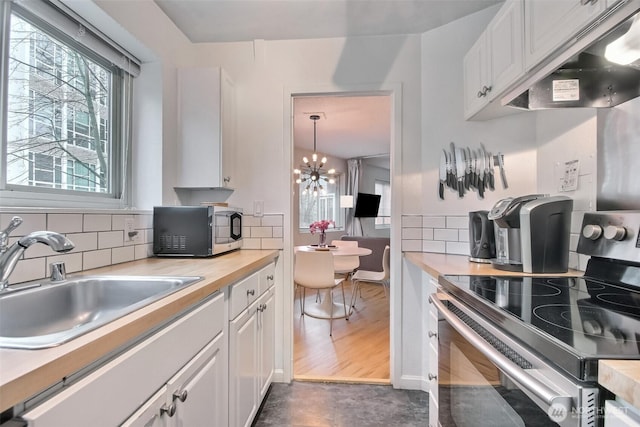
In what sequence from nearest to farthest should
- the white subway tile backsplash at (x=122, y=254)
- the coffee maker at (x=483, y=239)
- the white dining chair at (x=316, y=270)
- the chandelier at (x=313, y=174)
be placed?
1. the white subway tile backsplash at (x=122, y=254)
2. the coffee maker at (x=483, y=239)
3. the white dining chair at (x=316, y=270)
4. the chandelier at (x=313, y=174)

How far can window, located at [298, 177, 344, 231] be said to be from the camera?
21.3ft

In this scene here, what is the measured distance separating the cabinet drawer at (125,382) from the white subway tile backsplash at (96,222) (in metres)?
0.70

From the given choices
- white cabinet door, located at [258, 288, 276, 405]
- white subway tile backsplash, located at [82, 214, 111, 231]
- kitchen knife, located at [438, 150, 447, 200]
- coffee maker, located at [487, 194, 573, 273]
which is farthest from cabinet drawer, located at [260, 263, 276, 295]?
coffee maker, located at [487, 194, 573, 273]

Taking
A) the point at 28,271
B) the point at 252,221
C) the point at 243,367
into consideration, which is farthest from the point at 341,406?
the point at 28,271

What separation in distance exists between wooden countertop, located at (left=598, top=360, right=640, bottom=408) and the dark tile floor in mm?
1532

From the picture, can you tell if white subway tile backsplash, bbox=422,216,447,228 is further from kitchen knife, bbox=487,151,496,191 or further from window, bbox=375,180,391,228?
window, bbox=375,180,391,228

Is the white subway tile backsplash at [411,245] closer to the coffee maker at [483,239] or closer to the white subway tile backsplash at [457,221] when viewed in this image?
the white subway tile backsplash at [457,221]

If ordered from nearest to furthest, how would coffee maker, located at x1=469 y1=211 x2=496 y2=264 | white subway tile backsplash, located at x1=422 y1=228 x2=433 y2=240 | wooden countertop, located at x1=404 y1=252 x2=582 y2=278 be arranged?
wooden countertop, located at x1=404 y1=252 x2=582 y2=278 → coffee maker, located at x1=469 y1=211 x2=496 y2=264 → white subway tile backsplash, located at x1=422 y1=228 x2=433 y2=240

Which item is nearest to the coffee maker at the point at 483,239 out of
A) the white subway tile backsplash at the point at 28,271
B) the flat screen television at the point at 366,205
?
the white subway tile backsplash at the point at 28,271

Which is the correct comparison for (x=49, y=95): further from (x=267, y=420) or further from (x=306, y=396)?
(x=306, y=396)

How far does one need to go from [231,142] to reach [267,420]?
1.74 meters

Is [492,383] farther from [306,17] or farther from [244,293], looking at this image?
[306,17]

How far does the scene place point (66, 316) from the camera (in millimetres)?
1083

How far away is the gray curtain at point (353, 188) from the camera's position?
7.05 m
